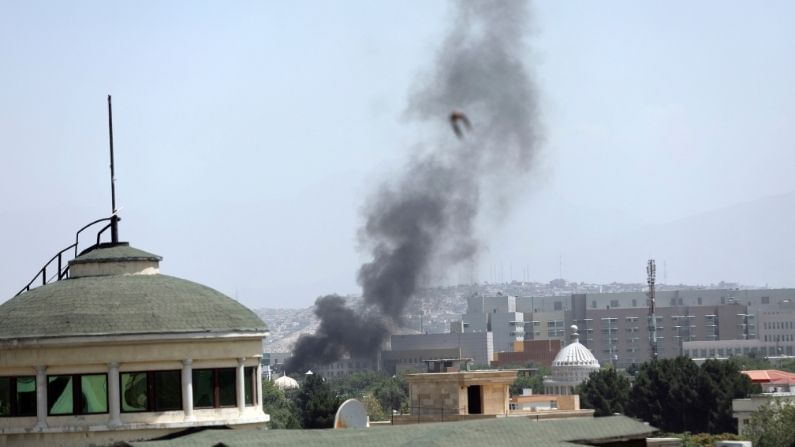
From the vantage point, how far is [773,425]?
12800cm

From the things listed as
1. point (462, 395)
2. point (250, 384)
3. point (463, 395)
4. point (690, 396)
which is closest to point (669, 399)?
point (690, 396)

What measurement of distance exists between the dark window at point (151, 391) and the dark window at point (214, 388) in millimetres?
604

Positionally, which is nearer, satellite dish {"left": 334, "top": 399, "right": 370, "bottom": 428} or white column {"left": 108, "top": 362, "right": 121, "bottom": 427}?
white column {"left": 108, "top": 362, "right": 121, "bottom": 427}

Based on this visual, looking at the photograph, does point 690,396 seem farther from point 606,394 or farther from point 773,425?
point 773,425

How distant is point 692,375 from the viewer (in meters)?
177

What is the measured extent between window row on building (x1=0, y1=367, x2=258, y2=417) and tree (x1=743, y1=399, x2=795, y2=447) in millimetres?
70368

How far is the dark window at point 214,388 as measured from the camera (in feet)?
169

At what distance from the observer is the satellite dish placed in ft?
181

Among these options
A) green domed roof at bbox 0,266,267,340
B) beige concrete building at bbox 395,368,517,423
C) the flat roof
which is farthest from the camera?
beige concrete building at bbox 395,368,517,423

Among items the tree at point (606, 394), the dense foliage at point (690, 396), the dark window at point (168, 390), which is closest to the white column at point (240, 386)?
the dark window at point (168, 390)

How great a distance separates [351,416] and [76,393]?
925cm

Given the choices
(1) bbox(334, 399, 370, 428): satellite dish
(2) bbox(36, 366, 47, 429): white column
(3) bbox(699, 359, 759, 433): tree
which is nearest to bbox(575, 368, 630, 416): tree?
(3) bbox(699, 359, 759, 433): tree

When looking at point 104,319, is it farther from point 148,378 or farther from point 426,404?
point 426,404

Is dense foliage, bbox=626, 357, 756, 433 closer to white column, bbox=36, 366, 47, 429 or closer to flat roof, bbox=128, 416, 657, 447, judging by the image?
flat roof, bbox=128, 416, 657, 447
